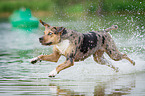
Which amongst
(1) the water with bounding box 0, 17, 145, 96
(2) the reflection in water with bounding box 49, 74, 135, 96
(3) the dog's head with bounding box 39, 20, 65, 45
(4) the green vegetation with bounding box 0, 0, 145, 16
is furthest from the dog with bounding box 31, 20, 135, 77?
(4) the green vegetation with bounding box 0, 0, 145, 16

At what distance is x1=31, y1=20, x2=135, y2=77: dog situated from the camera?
8938 millimetres

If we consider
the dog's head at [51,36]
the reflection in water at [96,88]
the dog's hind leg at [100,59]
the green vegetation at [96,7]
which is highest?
the green vegetation at [96,7]

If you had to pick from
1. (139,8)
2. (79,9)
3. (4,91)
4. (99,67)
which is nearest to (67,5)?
(79,9)

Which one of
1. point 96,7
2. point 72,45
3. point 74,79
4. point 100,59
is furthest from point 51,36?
point 96,7

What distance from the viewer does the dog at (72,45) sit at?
8.94 metres

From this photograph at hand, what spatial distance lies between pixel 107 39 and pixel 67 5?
2015cm

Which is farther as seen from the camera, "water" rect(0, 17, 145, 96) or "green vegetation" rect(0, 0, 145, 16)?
"green vegetation" rect(0, 0, 145, 16)

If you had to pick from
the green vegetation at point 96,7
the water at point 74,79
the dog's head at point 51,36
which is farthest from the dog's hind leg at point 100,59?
the green vegetation at point 96,7

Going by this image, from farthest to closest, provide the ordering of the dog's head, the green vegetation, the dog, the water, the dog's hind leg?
the green vegetation < the dog's hind leg < the dog < the dog's head < the water

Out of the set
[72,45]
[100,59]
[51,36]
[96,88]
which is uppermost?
[51,36]

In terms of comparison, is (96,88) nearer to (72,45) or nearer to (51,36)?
(72,45)

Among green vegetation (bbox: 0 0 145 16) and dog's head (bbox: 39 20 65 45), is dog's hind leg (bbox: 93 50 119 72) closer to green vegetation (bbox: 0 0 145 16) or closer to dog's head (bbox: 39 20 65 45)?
dog's head (bbox: 39 20 65 45)

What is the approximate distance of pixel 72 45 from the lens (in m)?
9.25

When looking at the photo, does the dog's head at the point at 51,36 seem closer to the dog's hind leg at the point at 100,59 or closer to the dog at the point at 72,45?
the dog at the point at 72,45
